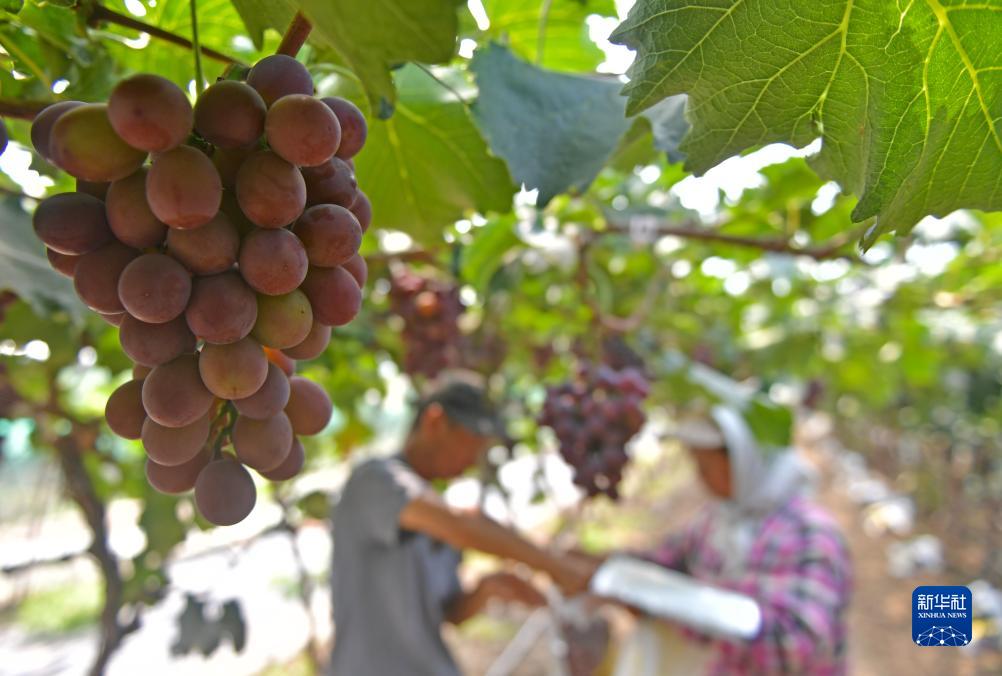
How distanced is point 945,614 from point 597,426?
714 mm

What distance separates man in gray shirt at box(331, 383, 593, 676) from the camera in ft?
7.72

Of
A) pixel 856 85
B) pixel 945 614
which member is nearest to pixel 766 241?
pixel 945 614

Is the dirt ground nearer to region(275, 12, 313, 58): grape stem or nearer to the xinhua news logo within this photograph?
the xinhua news logo

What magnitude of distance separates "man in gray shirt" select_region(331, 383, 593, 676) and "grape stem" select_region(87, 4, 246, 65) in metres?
1.75

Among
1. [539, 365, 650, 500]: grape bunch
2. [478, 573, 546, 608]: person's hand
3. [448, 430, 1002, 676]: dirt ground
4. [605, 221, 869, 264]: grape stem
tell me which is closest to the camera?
[605, 221, 869, 264]: grape stem

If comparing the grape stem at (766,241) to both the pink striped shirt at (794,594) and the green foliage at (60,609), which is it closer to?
the pink striped shirt at (794,594)

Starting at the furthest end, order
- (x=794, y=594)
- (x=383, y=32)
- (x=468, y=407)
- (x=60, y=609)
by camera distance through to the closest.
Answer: (x=60, y=609), (x=468, y=407), (x=794, y=594), (x=383, y=32)

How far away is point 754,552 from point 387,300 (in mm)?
1634

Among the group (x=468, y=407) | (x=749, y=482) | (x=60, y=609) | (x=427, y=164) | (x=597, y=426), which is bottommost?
(x=60, y=609)

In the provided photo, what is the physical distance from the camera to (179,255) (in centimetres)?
47

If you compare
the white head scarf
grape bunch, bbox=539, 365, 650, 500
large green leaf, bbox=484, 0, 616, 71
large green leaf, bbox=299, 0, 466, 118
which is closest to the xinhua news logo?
grape bunch, bbox=539, 365, 650, 500

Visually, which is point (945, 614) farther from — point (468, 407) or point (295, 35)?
point (468, 407)

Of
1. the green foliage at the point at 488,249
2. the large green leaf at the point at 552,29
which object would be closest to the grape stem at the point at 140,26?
the large green leaf at the point at 552,29

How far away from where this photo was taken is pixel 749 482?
8.66ft
